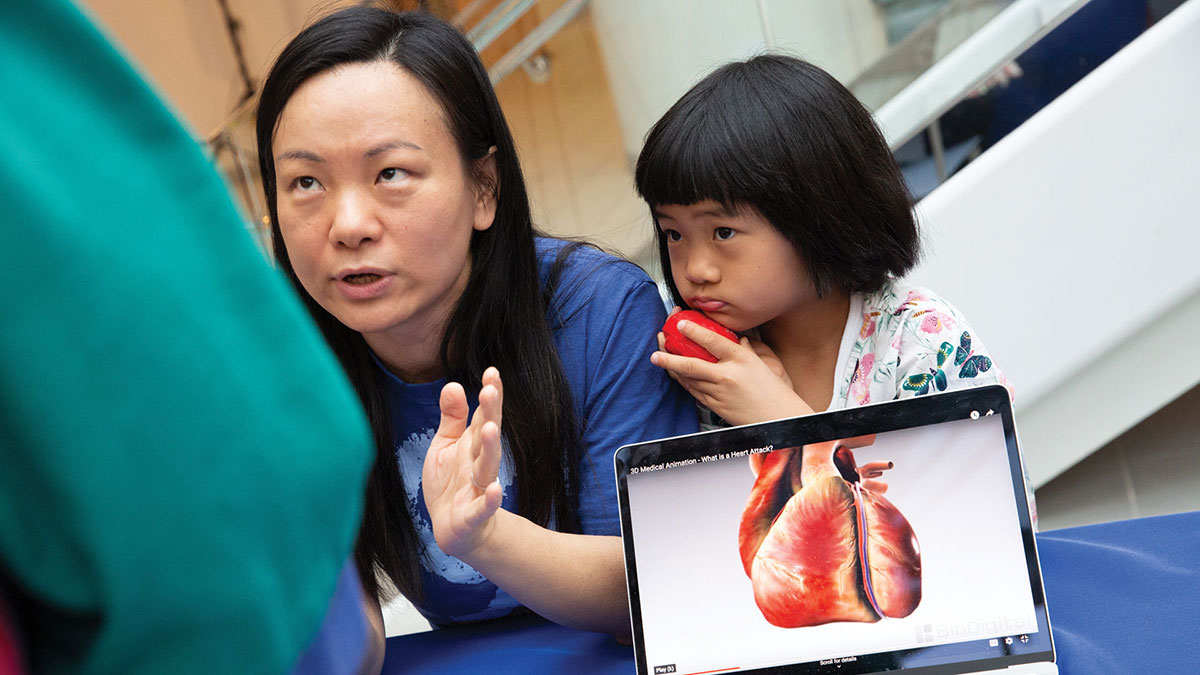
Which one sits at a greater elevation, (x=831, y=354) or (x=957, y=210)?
(x=957, y=210)

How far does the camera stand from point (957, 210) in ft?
7.23

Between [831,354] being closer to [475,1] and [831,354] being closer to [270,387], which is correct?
[270,387]

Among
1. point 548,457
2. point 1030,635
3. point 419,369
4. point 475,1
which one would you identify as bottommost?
point 1030,635

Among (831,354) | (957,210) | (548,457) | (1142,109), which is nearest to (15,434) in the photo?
(548,457)

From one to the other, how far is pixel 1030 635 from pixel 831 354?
0.48 m

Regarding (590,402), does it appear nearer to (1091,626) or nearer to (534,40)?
(1091,626)

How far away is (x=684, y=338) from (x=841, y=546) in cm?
35

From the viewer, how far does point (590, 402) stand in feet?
4.04

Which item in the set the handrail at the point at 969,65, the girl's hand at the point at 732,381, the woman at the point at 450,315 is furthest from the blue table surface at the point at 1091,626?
the handrail at the point at 969,65

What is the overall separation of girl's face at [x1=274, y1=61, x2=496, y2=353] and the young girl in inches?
10.5

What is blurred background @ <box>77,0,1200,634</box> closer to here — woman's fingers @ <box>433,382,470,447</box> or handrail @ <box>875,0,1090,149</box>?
handrail @ <box>875,0,1090,149</box>

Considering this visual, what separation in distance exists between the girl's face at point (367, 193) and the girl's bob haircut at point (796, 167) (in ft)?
0.88

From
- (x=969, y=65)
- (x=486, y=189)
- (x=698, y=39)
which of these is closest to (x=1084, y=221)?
(x=969, y=65)

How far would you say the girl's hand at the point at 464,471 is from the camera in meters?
0.90
